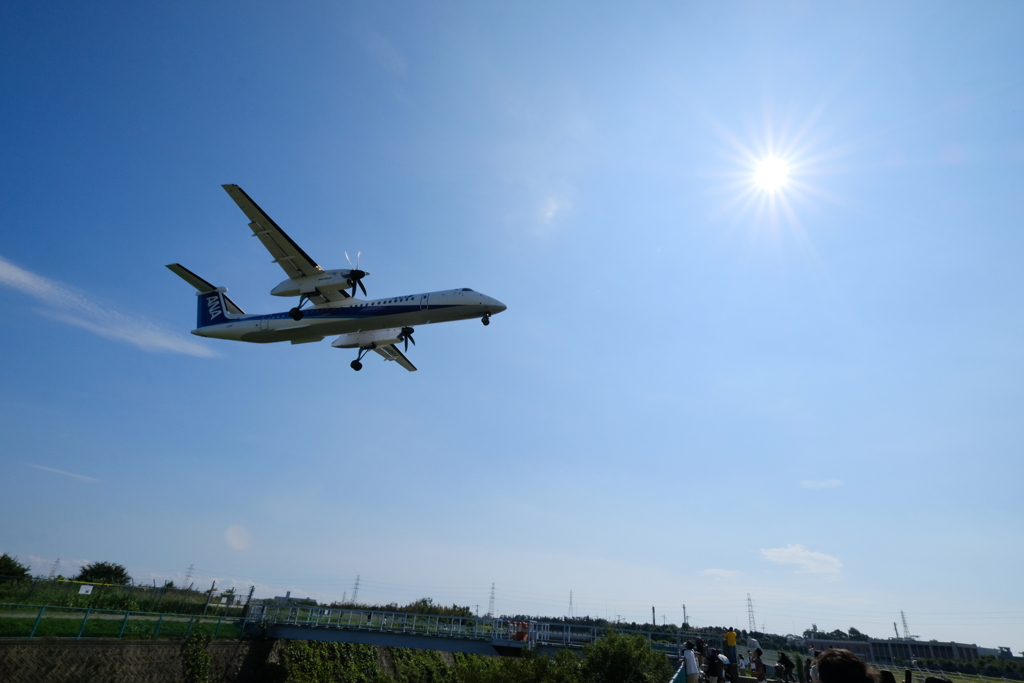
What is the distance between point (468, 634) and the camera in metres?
30.2

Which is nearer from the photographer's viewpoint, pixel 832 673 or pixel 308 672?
pixel 832 673

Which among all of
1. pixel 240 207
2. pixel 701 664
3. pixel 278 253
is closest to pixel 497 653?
pixel 701 664

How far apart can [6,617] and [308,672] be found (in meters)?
17.9

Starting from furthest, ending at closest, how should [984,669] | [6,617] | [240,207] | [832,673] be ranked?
1. [984,669]
2. [240,207]
3. [6,617]
4. [832,673]

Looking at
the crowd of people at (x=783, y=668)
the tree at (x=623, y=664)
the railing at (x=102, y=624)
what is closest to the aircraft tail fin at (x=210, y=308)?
the railing at (x=102, y=624)

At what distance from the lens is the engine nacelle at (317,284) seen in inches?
1178

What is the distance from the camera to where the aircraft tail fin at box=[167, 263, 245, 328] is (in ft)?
119

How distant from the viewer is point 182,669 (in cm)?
2972

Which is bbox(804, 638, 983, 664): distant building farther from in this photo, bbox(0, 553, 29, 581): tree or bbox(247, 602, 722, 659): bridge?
bbox(0, 553, 29, 581): tree

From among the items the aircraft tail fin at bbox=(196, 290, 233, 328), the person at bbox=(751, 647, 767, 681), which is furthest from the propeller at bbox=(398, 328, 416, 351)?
the person at bbox=(751, 647, 767, 681)

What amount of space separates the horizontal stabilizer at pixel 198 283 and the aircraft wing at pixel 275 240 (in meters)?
8.89

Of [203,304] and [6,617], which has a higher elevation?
[203,304]

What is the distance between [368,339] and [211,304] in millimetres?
13385

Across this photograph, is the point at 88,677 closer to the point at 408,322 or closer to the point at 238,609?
the point at 238,609
